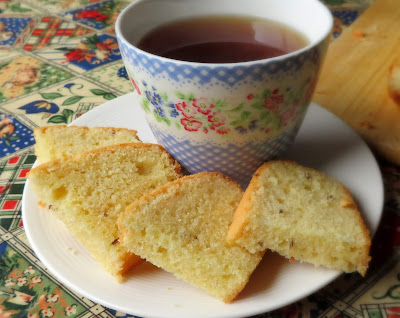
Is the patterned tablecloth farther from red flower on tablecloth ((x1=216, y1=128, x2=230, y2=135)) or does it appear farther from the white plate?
red flower on tablecloth ((x1=216, y1=128, x2=230, y2=135))

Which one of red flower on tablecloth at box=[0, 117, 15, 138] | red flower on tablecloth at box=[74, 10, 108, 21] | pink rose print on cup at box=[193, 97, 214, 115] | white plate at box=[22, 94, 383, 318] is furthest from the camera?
red flower on tablecloth at box=[74, 10, 108, 21]

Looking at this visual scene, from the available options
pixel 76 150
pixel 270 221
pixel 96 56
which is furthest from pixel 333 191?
pixel 96 56

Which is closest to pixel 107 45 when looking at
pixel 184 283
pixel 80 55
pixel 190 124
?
pixel 80 55

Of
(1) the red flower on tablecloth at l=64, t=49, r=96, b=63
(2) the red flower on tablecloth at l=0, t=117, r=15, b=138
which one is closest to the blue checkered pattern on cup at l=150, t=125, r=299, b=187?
(2) the red flower on tablecloth at l=0, t=117, r=15, b=138

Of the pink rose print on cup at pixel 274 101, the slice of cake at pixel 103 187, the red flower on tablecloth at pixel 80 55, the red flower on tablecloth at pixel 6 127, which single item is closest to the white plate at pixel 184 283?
the slice of cake at pixel 103 187

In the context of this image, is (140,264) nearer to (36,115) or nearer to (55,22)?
(36,115)

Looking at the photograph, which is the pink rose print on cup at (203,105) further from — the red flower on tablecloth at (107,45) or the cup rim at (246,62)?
the red flower on tablecloth at (107,45)
